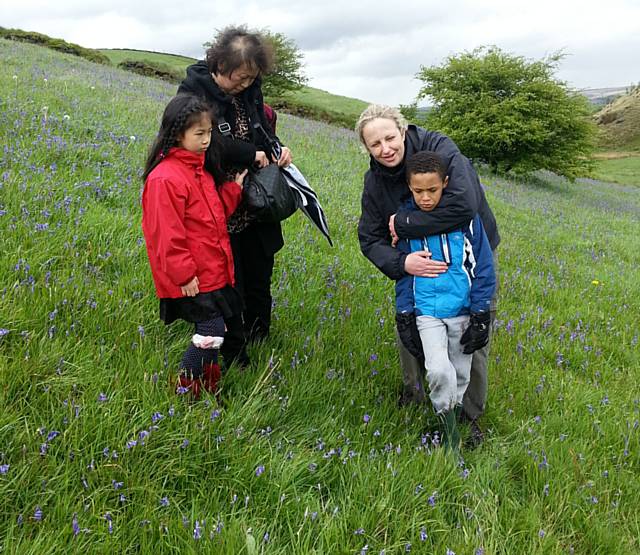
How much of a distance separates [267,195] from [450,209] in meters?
1.19

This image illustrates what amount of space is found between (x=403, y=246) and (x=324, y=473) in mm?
1540

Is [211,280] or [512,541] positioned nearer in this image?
[512,541]

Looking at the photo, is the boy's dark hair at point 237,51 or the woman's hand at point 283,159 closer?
the boy's dark hair at point 237,51

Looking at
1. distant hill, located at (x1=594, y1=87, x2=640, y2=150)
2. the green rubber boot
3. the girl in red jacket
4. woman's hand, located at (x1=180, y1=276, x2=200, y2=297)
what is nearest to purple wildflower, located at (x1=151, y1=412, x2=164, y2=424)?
the girl in red jacket

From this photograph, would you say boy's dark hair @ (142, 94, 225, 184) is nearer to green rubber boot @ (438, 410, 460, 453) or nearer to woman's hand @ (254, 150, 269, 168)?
woman's hand @ (254, 150, 269, 168)

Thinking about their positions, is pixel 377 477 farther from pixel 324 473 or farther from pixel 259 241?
pixel 259 241

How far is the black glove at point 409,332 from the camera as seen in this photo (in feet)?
10.4

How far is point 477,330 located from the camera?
117 inches

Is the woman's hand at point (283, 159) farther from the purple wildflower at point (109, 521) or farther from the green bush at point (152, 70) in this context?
the green bush at point (152, 70)

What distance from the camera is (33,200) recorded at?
411 centimetres

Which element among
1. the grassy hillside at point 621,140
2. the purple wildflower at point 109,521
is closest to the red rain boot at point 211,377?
the purple wildflower at point 109,521

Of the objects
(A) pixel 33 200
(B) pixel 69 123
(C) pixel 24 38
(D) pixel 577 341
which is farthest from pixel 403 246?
(C) pixel 24 38

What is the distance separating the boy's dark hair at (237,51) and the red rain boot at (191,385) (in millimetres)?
1901

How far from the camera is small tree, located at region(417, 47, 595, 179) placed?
74.1 ft
